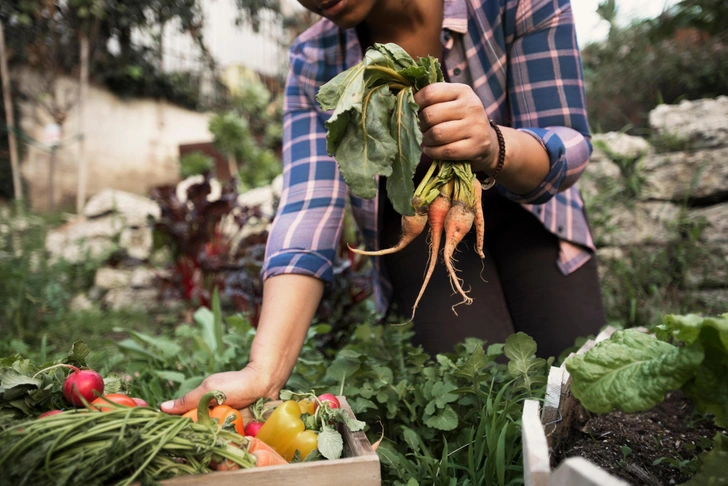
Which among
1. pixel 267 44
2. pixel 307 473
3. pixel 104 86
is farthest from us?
pixel 267 44

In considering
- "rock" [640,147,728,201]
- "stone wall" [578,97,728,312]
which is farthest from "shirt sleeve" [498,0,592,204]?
"rock" [640,147,728,201]

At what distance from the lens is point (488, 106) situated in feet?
6.39

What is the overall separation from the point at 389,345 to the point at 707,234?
86.0 inches

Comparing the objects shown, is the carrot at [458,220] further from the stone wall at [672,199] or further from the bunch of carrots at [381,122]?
the stone wall at [672,199]

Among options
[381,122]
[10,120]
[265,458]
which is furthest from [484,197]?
[10,120]

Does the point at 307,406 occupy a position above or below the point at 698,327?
below

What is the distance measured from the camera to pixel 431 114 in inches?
48.5

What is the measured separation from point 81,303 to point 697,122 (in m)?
4.94

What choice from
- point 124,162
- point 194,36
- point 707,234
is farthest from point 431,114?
point 124,162

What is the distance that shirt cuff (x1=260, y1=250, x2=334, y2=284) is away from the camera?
1.74m

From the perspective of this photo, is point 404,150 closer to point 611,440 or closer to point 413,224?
point 413,224

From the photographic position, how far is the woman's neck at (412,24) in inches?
74.2

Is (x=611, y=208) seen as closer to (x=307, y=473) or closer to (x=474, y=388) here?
(x=474, y=388)

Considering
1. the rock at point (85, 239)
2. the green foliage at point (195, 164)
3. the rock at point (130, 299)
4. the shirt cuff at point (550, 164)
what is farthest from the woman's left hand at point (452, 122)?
the green foliage at point (195, 164)
